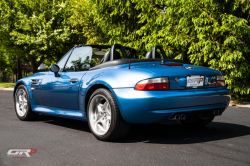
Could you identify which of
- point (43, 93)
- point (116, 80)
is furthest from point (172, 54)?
point (116, 80)

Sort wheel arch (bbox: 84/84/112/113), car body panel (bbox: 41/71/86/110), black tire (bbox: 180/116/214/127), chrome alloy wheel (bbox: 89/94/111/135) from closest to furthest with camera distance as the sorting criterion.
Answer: chrome alloy wheel (bbox: 89/94/111/135)
wheel arch (bbox: 84/84/112/113)
car body panel (bbox: 41/71/86/110)
black tire (bbox: 180/116/214/127)

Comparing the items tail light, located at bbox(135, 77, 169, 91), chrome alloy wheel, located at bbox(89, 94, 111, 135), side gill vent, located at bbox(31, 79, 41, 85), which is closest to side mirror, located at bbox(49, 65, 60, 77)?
side gill vent, located at bbox(31, 79, 41, 85)

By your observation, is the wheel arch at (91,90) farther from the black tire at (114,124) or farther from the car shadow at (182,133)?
the car shadow at (182,133)

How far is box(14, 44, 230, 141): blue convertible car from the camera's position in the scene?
12.0 ft

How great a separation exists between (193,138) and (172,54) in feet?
27.0

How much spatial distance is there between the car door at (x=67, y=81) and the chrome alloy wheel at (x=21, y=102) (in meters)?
0.83

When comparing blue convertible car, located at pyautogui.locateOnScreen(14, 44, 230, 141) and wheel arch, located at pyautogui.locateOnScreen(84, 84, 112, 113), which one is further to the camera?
wheel arch, located at pyautogui.locateOnScreen(84, 84, 112, 113)

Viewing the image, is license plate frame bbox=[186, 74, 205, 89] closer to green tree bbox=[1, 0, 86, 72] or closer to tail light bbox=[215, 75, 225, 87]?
tail light bbox=[215, 75, 225, 87]

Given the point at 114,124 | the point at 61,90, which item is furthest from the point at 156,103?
the point at 61,90

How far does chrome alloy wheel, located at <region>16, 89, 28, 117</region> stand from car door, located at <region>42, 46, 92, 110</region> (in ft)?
2.73

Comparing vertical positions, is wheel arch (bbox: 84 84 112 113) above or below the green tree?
below

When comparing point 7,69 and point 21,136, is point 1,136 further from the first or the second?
point 7,69

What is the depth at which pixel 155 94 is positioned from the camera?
3598 mm

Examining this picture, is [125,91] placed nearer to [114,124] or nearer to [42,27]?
[114,124]
